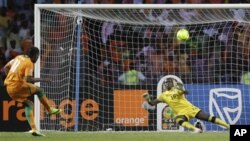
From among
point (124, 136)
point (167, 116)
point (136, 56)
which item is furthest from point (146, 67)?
point (124, 136)

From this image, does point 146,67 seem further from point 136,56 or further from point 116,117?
point 116,117

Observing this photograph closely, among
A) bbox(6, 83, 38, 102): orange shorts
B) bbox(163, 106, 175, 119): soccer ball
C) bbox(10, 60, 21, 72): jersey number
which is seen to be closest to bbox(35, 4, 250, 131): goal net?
bbox(163, 106, 175, 119): soccer ball

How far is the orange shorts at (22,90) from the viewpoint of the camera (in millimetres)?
15641

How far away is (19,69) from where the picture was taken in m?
15.5

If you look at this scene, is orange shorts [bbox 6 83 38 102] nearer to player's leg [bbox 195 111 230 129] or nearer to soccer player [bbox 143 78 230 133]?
soccer player [bbox 143 78 230 133]

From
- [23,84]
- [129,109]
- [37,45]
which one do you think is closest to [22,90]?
[23,84]

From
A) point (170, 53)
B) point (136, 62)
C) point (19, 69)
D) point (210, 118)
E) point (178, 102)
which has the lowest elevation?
point (210, 118)

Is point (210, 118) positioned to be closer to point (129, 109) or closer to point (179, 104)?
point (179, 104)

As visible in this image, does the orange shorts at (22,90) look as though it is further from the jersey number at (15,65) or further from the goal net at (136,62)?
the goal net at (136,62)

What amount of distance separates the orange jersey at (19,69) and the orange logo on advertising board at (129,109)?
3.56 meters

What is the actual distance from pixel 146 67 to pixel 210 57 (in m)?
1.49

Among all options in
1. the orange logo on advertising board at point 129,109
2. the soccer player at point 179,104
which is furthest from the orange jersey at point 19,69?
the orange logo on advertising board at point 129,109

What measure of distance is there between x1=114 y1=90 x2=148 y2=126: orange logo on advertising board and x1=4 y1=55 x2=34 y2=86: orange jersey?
3557mm

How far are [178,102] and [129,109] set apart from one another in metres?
2.59
